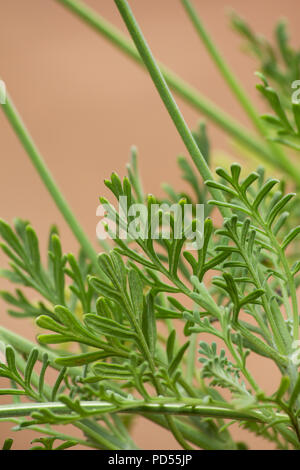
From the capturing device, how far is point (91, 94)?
1.01 m

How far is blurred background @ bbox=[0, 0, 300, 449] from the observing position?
0.94 meters

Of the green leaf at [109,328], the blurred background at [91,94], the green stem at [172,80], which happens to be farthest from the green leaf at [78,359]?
the blurred background at [91,94]

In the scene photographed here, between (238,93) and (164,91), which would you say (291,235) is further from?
(238,93)

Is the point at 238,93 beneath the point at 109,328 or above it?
above

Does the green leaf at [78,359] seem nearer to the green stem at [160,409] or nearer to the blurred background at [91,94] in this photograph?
the green stem at [160,409]

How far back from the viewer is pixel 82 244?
20 centimetres

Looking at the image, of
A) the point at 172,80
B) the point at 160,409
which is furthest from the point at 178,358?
the point at 172,80

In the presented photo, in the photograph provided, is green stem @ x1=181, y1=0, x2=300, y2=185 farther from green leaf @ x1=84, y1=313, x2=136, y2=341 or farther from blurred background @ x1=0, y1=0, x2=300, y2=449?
blurred background @ x1=0, y1=0, x2=300, y2=449

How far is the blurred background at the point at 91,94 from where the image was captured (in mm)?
940

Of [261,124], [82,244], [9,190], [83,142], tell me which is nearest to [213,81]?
[83,142]

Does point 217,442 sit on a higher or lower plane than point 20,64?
lower

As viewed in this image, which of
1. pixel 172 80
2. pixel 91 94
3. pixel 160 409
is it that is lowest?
pixel 160 409
